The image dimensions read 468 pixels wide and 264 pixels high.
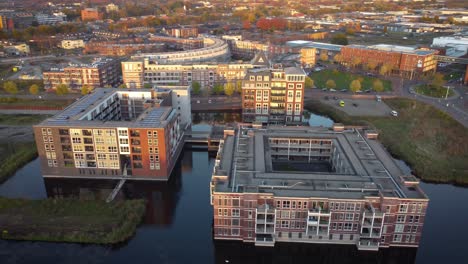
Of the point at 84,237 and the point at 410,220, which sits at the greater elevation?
the point at 410,220

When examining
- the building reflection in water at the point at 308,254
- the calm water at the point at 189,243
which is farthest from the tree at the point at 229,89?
the building reflection in water at the point at 308,254

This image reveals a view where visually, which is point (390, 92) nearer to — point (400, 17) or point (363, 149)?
point (363, 149)

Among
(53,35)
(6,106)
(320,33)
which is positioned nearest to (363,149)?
(6,106)

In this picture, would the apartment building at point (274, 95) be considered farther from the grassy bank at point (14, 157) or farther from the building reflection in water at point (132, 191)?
the grassy bank at point (14, 157)

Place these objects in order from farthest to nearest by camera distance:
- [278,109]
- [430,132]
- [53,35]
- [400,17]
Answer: [400,17], [53,35], [278,109], [430,132]

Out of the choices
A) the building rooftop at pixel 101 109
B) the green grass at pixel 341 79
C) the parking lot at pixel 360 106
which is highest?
the building rooftop at pixel 101 109

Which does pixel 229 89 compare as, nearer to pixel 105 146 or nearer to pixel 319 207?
pixel 105 146
